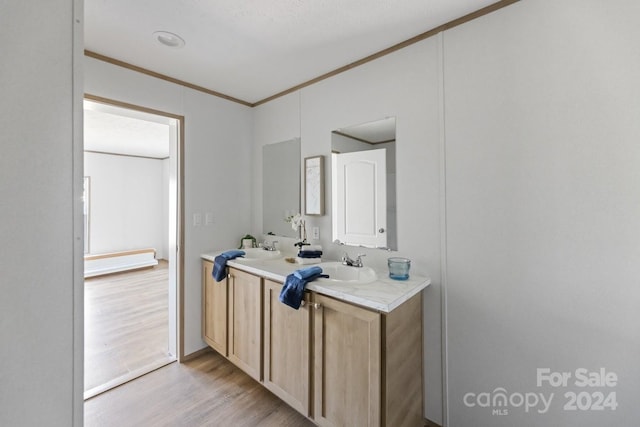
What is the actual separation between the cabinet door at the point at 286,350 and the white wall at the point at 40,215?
107 cm

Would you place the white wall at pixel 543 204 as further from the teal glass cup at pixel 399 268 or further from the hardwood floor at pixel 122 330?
the hardwood floor at pixel 122 330

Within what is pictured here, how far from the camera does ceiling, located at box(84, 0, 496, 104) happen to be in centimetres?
150

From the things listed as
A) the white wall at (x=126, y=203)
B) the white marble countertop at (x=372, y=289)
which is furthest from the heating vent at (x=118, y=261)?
the white marble countertop at (x=372, y=289)

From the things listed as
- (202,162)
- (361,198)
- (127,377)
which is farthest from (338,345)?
(202,162)

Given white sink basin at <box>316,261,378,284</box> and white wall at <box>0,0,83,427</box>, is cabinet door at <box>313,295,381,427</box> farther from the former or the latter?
white wall at <box>0,0,83,427</box>

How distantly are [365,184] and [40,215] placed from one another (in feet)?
5.62

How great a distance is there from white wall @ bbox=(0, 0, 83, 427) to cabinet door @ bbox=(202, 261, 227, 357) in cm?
154

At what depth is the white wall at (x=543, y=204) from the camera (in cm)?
120

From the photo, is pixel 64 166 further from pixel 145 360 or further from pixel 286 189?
pixel 145 360

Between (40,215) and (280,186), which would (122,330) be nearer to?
(280,186)

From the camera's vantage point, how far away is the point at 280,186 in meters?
2.69

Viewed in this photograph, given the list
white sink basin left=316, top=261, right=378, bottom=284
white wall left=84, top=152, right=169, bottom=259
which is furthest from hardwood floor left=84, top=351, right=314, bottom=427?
white wall left=84, top=152, right=169, bottom=259

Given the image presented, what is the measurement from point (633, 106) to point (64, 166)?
2.11 metres

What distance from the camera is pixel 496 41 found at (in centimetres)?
148
